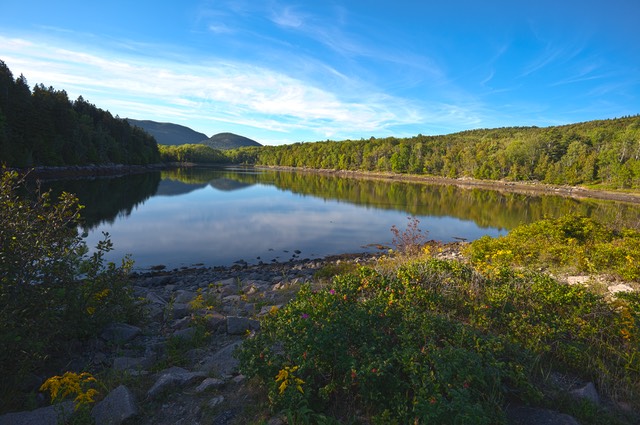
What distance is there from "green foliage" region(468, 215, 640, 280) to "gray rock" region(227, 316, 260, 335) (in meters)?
5.75

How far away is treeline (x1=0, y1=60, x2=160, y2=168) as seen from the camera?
166ft

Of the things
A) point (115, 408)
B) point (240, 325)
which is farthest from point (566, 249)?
point (115, 408)

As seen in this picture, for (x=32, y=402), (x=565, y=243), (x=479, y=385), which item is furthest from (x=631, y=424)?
(x=565, y=243)

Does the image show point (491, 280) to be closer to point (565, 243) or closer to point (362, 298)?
point (362, 298)

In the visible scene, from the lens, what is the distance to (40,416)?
156 inches

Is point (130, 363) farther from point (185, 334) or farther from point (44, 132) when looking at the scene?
point (44, 132)

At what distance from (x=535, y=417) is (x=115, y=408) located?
16.9 ft

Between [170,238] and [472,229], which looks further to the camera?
[472,229]

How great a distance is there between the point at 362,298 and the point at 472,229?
93.3ft

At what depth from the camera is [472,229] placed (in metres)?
31.6

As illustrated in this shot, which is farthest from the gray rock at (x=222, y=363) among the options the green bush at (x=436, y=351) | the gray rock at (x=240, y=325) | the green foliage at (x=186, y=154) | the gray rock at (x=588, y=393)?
the green foliage at (x=186, y=154)

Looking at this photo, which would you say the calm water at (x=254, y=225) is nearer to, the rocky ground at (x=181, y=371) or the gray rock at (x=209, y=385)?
the rocky ground at (x=181, y=371)

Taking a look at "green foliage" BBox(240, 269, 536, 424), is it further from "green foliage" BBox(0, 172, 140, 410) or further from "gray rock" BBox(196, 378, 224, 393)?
"green foliage" BBox(0, 172, 140, 410)

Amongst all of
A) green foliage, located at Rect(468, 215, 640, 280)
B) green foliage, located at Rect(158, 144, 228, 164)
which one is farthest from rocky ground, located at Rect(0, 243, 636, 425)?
green foliage, located at Rect(158, 144, 228, 164)
